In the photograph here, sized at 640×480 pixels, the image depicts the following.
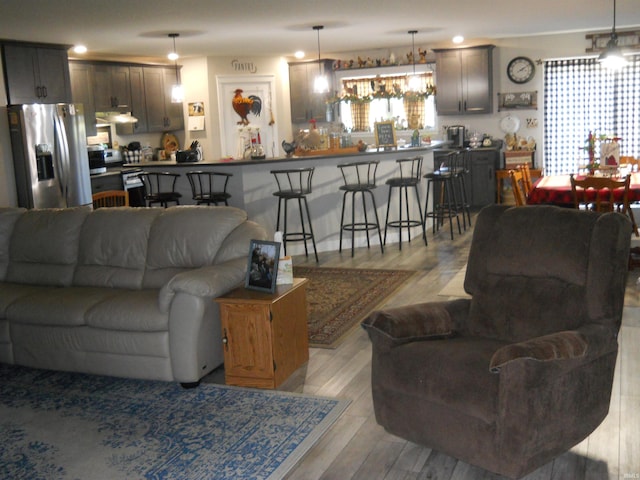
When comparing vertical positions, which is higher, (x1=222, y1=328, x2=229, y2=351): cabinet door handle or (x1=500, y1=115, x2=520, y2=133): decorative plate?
(x1=500, y1=115, x2=520, y2=133): decorative plate

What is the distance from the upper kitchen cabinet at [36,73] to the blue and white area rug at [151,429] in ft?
15.4

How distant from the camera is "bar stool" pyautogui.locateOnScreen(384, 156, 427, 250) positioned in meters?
7.91

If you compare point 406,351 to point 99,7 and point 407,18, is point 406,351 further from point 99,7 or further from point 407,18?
point 407,18

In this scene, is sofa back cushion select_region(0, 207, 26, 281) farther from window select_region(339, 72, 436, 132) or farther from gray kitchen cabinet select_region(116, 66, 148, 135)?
window select_region(339, 72, 436, 132)

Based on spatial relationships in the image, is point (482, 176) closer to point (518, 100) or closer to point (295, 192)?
point (518, 100)

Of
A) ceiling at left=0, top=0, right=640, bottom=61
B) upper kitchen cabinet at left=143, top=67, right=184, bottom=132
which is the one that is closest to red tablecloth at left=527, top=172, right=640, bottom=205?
ceiling at left=0, top=0, right=640, bottom=61

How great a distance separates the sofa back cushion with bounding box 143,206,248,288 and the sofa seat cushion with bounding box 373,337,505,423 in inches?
68.4

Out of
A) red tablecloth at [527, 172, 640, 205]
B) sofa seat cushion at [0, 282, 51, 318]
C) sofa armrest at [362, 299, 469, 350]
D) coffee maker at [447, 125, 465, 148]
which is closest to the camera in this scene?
sofa armrest at [362, 299, 469, 350]

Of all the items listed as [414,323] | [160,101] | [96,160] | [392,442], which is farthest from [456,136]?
[392,442]

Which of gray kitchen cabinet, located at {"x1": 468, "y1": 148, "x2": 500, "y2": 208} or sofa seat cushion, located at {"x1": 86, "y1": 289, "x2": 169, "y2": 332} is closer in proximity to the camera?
sofa seat cushion, located at {"x1": 86, "y1": 289, "x2": 169, "y2": 332}

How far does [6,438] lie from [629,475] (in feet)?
9.49

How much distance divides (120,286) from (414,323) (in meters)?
2.28

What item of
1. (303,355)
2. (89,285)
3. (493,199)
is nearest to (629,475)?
(303,355)

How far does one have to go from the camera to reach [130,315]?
4.14 meters
